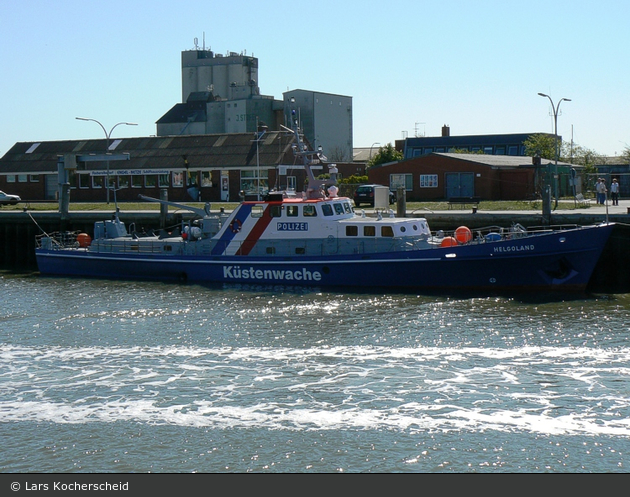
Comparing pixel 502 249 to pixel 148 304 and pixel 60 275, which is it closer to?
pixel 148 304

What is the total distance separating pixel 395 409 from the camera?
14.4 metres

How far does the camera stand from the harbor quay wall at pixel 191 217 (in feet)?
90.1

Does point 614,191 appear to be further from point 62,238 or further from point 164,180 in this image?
point 164,180

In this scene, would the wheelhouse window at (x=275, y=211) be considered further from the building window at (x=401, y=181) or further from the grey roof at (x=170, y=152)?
the building window at (x=401, y=181)

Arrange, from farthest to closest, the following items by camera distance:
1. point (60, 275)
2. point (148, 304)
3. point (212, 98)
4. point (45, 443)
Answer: point (212, 98)
point (60, 275)
point (148, 304)
point (45, 443)

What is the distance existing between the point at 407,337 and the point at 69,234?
69.8ft

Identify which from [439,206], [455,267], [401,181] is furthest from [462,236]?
[401,181]

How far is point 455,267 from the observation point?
25969 millimetres

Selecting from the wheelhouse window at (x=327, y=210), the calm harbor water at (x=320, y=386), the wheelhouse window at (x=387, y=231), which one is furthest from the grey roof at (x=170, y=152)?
the calm harbor water at (x=320, y=386)

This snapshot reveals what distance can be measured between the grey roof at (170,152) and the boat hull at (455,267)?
77.8 feet

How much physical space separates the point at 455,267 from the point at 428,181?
83.9 feet

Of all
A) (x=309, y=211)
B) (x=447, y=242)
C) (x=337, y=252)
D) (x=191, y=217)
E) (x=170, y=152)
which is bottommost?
(x=337, y=252)

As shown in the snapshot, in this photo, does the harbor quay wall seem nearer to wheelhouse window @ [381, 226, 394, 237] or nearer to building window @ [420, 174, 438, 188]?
wheelhouse window @ [381, 226, 394, 237]

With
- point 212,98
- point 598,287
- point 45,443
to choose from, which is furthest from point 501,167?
point 212,98
